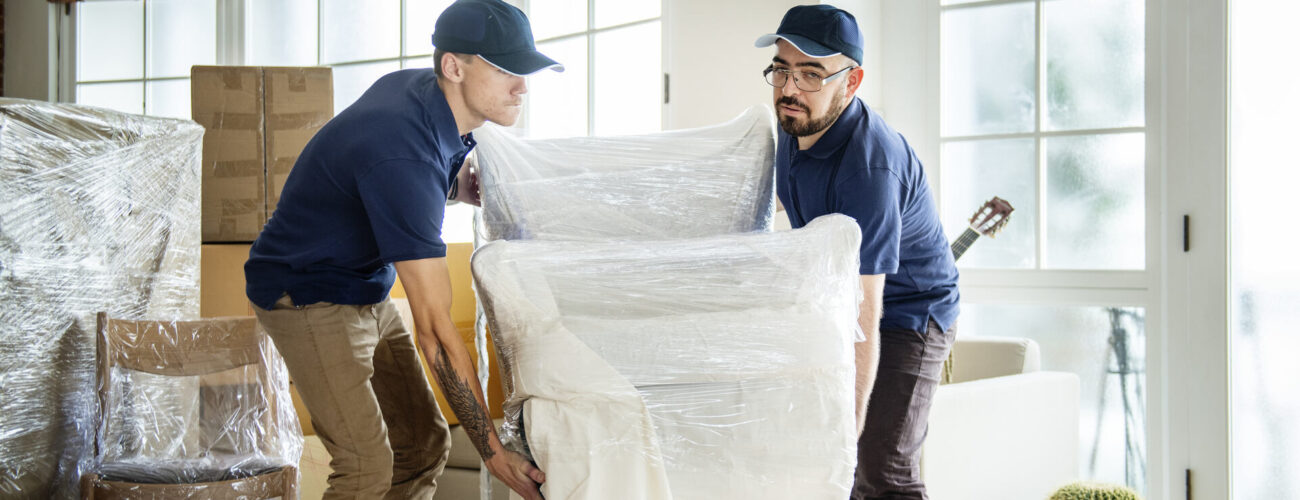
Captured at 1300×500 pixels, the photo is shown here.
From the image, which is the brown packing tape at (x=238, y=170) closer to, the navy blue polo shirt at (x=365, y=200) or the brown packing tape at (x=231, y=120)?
the brown packing tape at (x=231, y=120)

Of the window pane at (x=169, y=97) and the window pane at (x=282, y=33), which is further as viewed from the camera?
the window pane at (x=169, y=97)

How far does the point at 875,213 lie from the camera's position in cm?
143

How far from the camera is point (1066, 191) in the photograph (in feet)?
8.92

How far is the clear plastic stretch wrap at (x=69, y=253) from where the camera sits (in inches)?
74.3

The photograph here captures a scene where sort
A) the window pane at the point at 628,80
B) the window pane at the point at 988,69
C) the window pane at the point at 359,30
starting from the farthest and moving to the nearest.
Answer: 1. the window pane at the point at 359,30
2. the window pane at the point at 628,80
3. the window pane at the point at 988,69

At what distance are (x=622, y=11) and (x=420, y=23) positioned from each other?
0.87 m

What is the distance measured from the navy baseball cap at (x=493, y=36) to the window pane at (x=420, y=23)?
6.99 ft

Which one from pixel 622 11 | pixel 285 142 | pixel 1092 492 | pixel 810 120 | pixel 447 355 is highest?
pixel 622 11

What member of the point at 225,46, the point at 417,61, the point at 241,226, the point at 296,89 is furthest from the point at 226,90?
the point at 225,46

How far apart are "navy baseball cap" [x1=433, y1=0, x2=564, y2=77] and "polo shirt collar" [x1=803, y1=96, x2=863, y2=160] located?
0.45 metres

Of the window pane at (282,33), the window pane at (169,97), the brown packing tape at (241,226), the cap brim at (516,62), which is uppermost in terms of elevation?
the window pane at (282,33)

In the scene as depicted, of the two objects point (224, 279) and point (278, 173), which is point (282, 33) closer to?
point (278, 173)

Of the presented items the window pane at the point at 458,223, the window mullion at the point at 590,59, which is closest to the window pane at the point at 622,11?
the window mullion at the point at 590,59

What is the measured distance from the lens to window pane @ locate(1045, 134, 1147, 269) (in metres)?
2.66
